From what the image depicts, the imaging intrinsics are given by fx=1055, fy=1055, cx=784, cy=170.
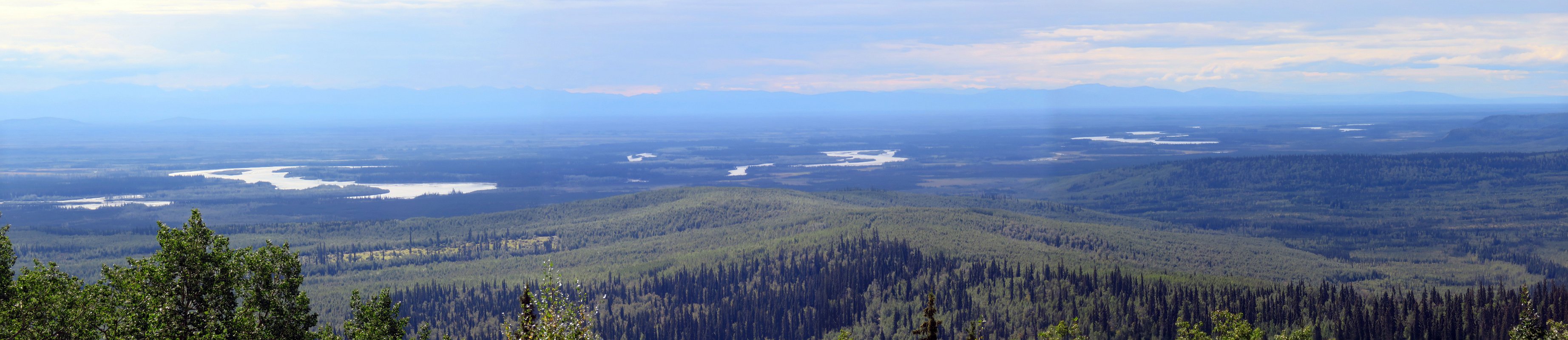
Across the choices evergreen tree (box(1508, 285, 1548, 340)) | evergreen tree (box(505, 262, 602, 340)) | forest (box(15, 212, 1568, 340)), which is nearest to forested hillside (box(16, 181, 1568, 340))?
forest (box(15, 212, 1568, 340))

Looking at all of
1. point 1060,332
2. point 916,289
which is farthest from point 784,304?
point 1060,332

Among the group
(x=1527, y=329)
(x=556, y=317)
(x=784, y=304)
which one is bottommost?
(x=784, y=304)

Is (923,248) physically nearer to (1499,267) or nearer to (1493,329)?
(1493,329)

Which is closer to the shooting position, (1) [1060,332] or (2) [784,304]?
(1) [1060,332]

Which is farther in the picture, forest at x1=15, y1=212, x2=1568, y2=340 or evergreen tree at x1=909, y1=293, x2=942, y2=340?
evergreen tree at x1=909, y1=293, x2=942, y2=340

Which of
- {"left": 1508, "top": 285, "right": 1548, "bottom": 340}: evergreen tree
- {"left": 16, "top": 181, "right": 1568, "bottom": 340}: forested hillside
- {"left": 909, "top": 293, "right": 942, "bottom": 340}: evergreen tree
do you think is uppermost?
{"left": 909, "top": 293, "right": 942, "bottom": 340}: evergreen tree

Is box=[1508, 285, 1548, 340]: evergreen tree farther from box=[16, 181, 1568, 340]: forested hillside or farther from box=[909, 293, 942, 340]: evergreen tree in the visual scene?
box=[16, 181, 1568, 340]: forested hillside

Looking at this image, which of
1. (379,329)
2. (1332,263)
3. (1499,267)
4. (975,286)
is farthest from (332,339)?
(1499,267)

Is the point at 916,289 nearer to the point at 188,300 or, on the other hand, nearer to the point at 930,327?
the point at 930,327

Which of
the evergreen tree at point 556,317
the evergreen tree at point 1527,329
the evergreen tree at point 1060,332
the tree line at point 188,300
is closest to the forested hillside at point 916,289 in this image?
the evergreen tree at point 1527,329

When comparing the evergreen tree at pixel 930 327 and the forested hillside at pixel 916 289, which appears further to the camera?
the forested hillside at pixel 916 289

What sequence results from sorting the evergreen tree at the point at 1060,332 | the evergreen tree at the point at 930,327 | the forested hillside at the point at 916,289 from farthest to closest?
the forested hillside at the point at 916,289
the evergreen tree at the point at 1060,332
the evergreen tree at the point at 930,327

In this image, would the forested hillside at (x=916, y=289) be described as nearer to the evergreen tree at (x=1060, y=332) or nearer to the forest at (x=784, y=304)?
the forest at (x=784, y=304)
